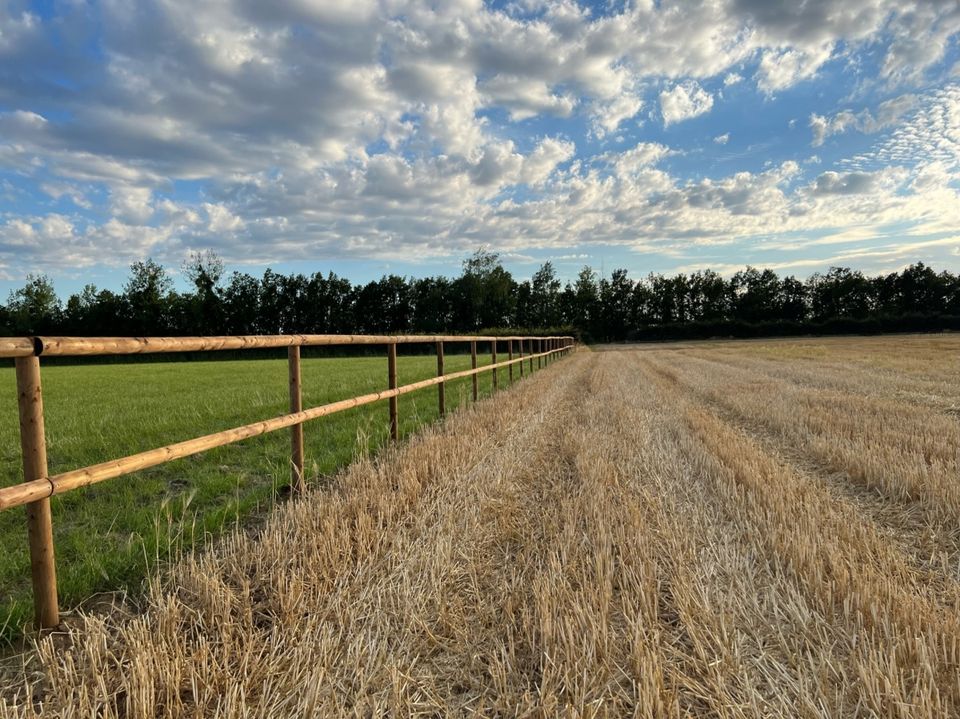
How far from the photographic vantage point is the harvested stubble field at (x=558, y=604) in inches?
72.1

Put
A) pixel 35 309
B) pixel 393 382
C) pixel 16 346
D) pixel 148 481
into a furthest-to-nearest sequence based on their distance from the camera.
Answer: pixel 35 309 < pixel 393 382 < pixel 148 481 < pixel 16 346

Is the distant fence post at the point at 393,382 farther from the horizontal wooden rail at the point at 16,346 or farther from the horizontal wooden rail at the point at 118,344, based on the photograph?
the horizontal wooden rail at the point at 16,346

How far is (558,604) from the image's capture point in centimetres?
236

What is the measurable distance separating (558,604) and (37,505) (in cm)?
227

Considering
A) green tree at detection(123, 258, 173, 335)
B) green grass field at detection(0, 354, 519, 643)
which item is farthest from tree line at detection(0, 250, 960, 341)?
green grass field at detection(0, 354, 519, 643)

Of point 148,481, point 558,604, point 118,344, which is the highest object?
point 118,344

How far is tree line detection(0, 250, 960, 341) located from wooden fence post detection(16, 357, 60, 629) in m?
77.4

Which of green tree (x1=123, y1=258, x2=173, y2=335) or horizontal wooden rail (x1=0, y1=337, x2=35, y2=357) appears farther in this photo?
green tree (x1=123, y1=258, x2=173, y2=335)

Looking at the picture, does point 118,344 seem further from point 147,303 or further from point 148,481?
point 147,303

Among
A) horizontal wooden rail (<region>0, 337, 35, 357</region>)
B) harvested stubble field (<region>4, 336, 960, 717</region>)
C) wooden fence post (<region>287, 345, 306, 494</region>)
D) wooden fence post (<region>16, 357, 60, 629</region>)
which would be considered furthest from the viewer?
wooden fence post (<region>287, 345, 306, 494</region>)

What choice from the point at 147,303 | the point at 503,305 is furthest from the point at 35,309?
the point at 503,305

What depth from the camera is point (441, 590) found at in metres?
2.54

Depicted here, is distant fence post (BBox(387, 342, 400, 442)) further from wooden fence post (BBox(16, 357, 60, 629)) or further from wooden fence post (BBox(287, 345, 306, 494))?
wooden fence post (BBox(16, 357, 60, 629))

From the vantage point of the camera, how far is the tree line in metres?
74.4
